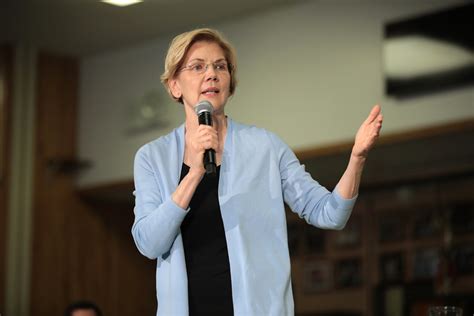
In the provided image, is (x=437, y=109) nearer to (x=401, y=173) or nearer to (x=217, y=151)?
(x=401, y=173)

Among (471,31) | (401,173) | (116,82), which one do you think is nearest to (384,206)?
(401,173)

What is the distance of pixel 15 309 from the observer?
6227 mm

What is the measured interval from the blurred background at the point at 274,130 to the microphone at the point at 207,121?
3.00m

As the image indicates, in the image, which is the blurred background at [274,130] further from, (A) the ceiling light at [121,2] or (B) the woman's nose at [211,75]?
(B) the woman's nose at [211,75]

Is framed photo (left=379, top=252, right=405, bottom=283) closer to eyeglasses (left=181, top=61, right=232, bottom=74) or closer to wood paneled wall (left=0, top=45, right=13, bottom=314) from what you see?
wood paneled wall (left=0, top=45, right=13, bottom=314)

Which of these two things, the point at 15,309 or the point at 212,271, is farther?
the point at 15,309

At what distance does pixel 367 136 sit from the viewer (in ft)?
6.45

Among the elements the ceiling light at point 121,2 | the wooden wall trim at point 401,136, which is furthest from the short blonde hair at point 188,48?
the ceiling light at point 121,2

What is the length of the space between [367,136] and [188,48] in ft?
1.62

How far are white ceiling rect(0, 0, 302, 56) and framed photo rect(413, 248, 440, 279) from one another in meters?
1.87

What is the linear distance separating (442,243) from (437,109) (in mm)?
1178

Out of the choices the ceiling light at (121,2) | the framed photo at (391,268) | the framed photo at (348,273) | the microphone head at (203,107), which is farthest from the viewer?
the framed photo at (348,273)

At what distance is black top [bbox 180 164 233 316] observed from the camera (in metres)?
1.94

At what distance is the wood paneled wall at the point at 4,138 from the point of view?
6.16 m
